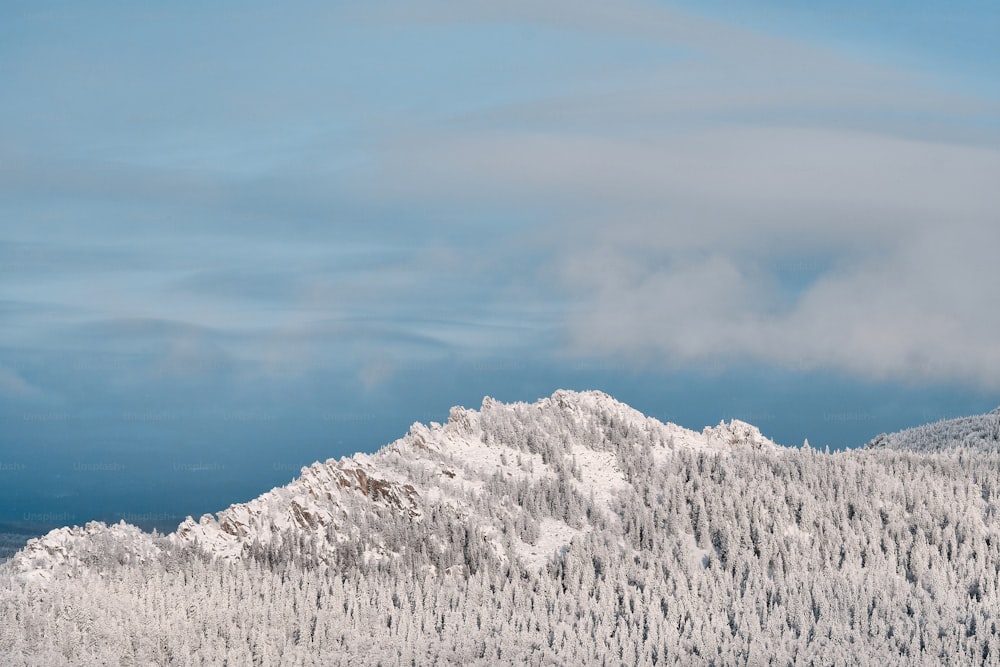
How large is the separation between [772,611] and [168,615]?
71660mm

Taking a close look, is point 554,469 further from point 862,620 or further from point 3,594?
point 3,594

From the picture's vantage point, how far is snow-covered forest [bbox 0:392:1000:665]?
411 ft

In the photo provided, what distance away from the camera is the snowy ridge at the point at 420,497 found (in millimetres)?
144500

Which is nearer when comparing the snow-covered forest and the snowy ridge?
the snow-covered forest

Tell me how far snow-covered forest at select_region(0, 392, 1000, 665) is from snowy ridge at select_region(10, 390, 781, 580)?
31 cm

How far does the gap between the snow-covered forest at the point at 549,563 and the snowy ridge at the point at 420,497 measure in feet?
1.02

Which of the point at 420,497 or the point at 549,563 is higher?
the point at 420,497

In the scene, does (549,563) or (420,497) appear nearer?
(549,563)

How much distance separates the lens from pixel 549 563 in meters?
142

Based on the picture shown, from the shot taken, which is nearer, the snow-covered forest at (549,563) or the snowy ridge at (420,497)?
the snow-covered forest at (549,563)

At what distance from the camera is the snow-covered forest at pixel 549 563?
411 ft

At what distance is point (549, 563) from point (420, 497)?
19137 mm

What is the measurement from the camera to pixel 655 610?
130 metres

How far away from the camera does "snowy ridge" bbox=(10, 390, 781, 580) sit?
474ft
